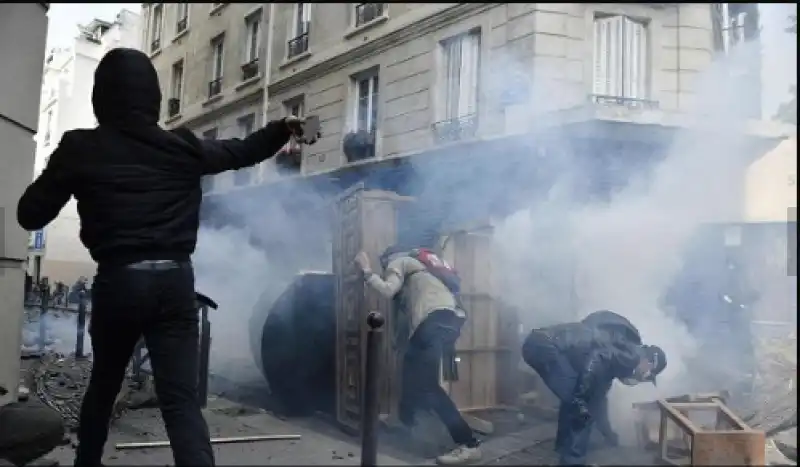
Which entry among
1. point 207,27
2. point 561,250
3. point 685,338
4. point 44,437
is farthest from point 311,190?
point 685,338

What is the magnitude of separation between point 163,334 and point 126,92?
0.72 meters

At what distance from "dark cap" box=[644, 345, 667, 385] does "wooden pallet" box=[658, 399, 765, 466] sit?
0.11m

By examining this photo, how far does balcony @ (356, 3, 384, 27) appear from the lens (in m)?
3.16

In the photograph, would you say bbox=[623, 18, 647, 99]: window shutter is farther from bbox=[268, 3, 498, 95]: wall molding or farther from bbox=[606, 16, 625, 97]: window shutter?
bbox=[268, 3, 498, 95]: wall molding

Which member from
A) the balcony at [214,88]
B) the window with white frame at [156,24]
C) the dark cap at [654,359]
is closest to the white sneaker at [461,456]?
the dark cap at [654,359]

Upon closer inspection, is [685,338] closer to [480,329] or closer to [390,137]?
[480,329]

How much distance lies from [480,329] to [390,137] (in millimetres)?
922

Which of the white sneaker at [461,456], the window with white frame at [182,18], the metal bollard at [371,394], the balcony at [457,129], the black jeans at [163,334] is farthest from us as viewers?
the window with white frame at [182,18]

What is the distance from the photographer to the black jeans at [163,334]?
6.40ft

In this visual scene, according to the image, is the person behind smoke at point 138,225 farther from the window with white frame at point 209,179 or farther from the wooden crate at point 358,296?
the wooden crate at point 358,296

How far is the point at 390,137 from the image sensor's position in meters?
3.06

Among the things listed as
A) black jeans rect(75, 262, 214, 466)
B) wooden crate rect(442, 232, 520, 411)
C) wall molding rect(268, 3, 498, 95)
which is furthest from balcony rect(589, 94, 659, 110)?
black jeans rect(75, 262, 214, 466)

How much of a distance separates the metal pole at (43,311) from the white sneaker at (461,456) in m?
1.79

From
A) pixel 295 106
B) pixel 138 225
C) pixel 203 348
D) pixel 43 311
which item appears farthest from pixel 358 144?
pixel 43 311
